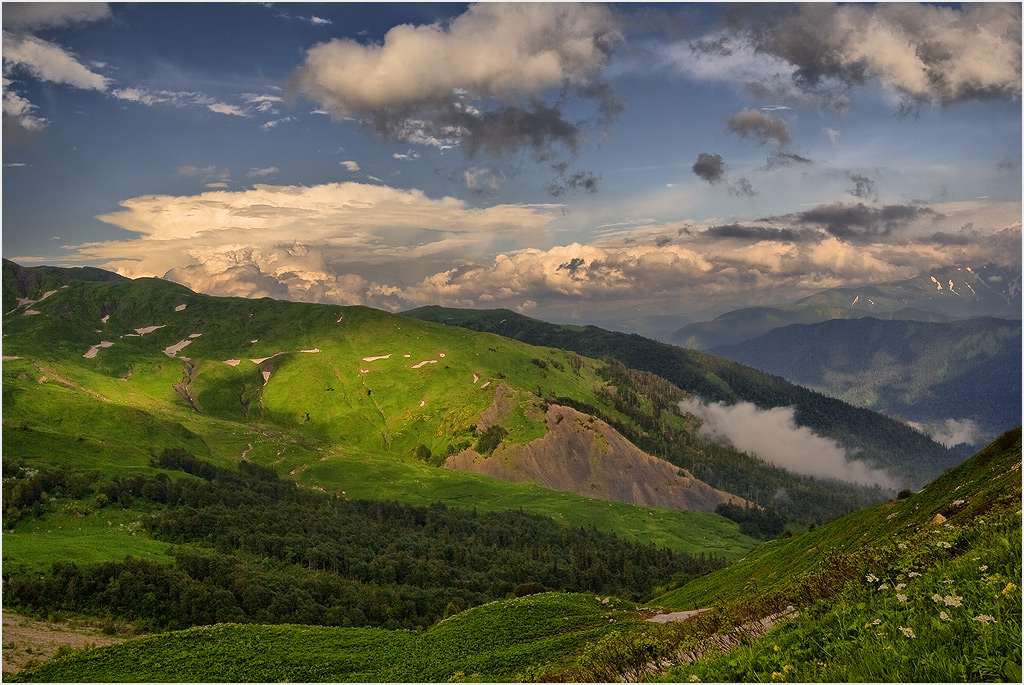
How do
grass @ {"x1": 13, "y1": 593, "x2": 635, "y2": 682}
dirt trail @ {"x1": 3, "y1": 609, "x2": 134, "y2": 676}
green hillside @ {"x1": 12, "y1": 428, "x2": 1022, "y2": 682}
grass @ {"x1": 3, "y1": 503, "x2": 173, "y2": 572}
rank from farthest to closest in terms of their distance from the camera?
grass @ {"x1": 3, "y1": 503, "x2": 173, "y2": 572} → dirt trail @ {"x1": 3, "y1": 609, "x2": 134, "y2": 676} → grass @ {"x1": 13, "y1": 593, "x2": 635, "y2": 682} → green hillside @ {"x1": 12, "y1": 428, "x2": 1022, "y2": 682}

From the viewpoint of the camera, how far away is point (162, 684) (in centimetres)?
5172

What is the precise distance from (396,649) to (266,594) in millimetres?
114605

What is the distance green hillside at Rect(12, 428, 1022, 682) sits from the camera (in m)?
14.2

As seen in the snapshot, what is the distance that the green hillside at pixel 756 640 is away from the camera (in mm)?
14211

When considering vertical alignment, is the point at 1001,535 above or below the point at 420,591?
above

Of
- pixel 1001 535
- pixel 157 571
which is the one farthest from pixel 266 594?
pixel 1001 535

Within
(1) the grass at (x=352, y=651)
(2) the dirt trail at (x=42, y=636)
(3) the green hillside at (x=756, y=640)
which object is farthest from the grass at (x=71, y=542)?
(3) the green hillside at (x=756, y=640)

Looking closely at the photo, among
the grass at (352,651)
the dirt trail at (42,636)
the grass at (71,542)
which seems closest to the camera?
the grass at (352,651)

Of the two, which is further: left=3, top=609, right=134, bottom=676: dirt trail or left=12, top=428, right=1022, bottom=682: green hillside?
left=3, top=609, right=134, bottom=676: dirt trail

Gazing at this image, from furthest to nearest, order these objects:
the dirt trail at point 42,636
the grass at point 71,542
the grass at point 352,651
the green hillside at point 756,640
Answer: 1. the grass at point 71,542
2. the dirt trail at point 42,636
3. the grass at point 352,651
4. the green hillside at point 756,640

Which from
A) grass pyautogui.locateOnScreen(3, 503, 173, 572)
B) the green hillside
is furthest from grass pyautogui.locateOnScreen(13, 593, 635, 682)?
grass pyautogui.locateOnScreen(3, 503, 173, 572)

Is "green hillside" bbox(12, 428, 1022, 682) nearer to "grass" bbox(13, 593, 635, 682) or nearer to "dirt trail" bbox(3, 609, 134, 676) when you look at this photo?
"grass" bbox(13, 593, 635, 682)

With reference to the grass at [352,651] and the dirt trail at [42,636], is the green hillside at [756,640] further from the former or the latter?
the dirt trail at [42,636]

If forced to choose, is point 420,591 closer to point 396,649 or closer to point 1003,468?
point 396,649
